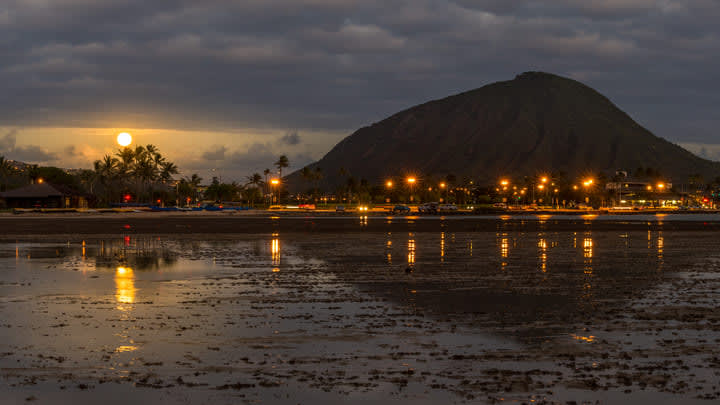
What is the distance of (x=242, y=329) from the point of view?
47.4 feet

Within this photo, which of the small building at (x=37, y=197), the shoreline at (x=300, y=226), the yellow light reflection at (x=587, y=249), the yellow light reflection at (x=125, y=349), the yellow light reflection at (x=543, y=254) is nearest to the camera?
the yellow light reflection at (x=125, y=349)

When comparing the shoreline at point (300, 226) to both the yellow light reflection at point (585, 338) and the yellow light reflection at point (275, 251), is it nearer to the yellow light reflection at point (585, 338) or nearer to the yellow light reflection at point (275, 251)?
the yellow light reflection at point (275, 251)

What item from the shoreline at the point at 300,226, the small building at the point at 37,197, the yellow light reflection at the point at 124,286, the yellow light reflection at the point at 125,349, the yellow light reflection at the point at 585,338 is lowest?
the yellow light reflection at the point at 585,338

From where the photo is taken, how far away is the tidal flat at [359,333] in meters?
10.1

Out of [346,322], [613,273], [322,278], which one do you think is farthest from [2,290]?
[613,273]

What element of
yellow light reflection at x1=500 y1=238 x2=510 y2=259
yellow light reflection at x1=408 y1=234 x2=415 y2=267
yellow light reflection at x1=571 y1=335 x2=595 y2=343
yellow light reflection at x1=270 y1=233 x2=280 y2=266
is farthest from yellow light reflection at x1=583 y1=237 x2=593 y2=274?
yellow light reflection at x1=270 y1=233 x2=280 y2=266

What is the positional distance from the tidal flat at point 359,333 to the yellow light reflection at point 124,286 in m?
0.07

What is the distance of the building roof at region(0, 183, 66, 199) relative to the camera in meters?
154

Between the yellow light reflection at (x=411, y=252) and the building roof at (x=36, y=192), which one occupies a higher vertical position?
the building roof at (x=36, y=192)

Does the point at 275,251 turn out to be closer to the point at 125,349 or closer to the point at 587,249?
the point at 587,249

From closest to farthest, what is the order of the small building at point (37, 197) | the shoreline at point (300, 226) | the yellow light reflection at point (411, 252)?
the yellow light reflection at point (411, 252)
the shoreline at point (300, 226)
the small building at point (37, 197)

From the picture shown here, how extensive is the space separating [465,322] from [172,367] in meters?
6.75

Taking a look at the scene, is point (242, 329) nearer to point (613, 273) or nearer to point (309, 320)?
point (309, 320)

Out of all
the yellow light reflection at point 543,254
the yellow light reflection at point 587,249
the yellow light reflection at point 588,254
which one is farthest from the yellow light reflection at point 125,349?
the yellow light reflection at point 587,249
